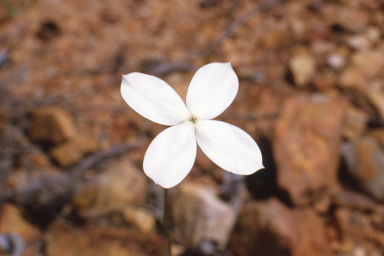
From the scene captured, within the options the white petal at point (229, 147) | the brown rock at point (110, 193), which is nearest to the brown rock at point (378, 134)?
the white petal at point (229, 147)

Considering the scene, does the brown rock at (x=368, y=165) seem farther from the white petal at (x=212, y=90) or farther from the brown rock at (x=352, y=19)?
the brown rock at (x=352, y=19)

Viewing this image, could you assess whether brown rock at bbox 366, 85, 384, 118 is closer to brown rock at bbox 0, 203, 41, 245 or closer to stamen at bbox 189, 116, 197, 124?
stamen at bbox 189, 116, 197, 124

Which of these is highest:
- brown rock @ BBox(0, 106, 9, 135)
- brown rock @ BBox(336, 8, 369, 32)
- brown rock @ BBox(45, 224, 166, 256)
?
brown rock @ BBox(336, 8, 369, 32)

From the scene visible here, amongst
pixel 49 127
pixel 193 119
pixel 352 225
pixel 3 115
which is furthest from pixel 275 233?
pixel 3 115

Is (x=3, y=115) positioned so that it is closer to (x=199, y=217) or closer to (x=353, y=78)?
(x=199, y=217)

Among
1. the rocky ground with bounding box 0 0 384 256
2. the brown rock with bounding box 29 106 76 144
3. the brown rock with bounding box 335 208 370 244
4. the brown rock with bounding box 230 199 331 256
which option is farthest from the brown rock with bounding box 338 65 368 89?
the brown rock with bounding box 29 106 76 144
